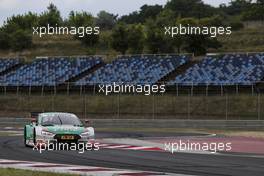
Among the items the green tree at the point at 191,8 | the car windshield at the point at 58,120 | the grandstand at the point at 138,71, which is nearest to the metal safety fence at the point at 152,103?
the grandstand at the point at 138,71

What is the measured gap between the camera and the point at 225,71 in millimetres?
53500

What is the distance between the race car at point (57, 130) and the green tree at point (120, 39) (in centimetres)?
5658

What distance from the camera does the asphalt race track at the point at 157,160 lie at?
1475cm

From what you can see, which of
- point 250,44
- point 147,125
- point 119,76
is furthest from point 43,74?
point 250,44

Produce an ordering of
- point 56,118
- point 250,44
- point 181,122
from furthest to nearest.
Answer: point 250,44
point 181,122
point 56,118

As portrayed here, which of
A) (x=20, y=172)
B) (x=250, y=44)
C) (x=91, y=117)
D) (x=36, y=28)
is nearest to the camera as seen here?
(x=20, y=172)

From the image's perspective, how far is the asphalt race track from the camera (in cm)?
1475

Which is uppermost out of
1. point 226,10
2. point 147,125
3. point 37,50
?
point 226,10

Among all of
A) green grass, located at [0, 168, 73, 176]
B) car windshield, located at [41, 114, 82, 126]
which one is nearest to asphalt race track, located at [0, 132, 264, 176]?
car windshield, located at [41, 114, 82, 126]

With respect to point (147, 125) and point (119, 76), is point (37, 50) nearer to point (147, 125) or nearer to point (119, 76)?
point (119, 76)

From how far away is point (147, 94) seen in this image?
4691 centimetres

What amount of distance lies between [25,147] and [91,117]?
2302 centimetres

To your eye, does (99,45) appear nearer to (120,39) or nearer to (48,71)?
(120,39)

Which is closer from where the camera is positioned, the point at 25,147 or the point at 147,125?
the point at 25,147
